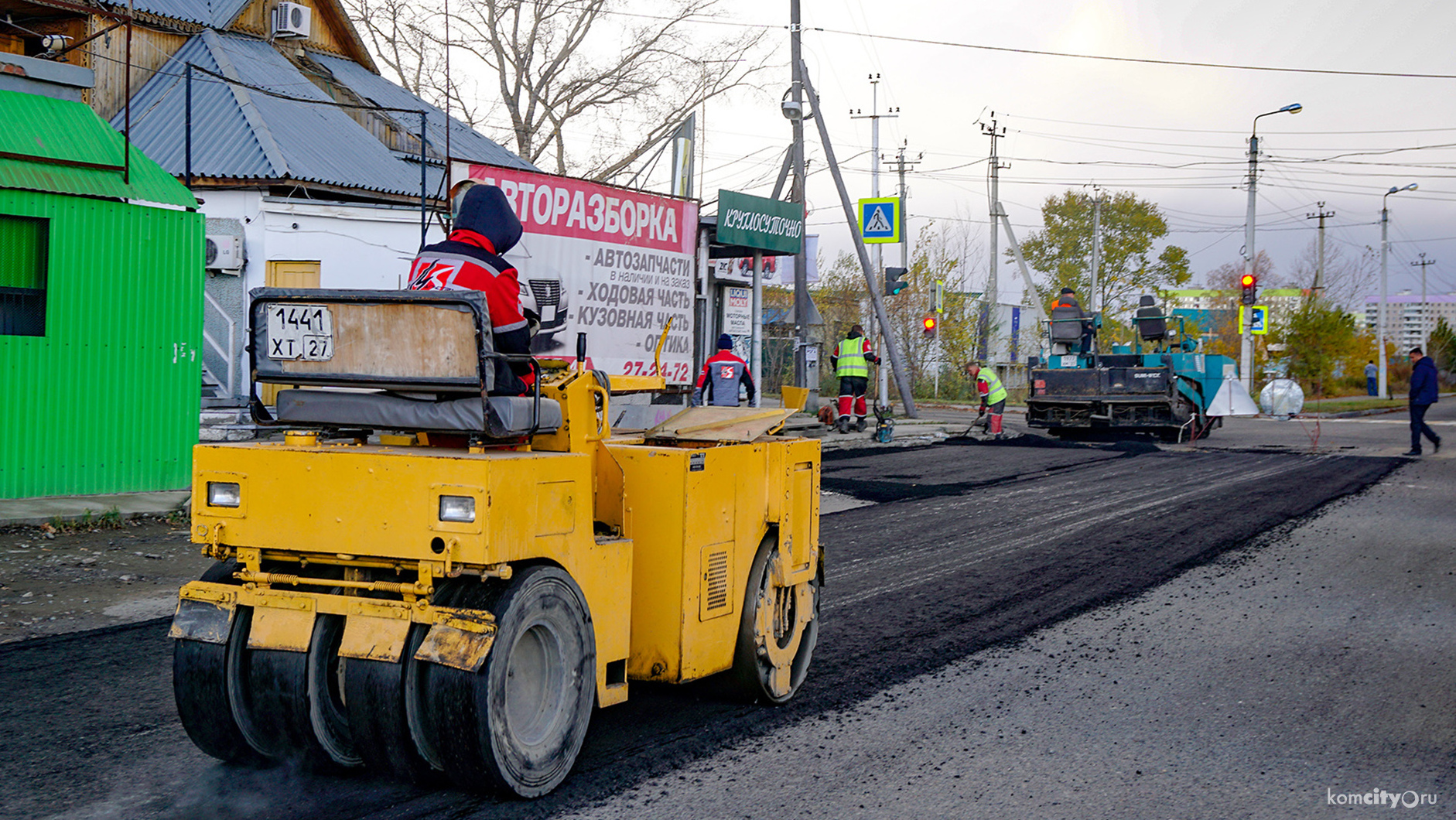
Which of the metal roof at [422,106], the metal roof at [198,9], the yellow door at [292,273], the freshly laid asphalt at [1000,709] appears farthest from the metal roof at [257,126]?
the freshly laid asphalt at [1000,709]

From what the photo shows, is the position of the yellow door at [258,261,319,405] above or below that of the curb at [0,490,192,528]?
above

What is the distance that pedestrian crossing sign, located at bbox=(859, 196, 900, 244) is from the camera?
81.3 feet

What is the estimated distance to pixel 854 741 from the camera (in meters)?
4.75

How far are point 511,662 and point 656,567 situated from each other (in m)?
0.86

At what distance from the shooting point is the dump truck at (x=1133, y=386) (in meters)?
22.1

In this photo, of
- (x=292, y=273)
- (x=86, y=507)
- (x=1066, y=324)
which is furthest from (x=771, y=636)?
(x=1066, y=324)

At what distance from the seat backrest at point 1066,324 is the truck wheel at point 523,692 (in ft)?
68.7

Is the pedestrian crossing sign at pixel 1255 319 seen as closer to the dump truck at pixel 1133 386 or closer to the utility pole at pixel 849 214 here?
the dump truck at pixel 1133 386

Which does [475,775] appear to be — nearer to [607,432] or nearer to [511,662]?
[511,662]

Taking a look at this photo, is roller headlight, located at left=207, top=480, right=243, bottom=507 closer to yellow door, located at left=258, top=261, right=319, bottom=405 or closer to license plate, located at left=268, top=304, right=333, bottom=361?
license plate, located at left=268, top=304, right=333, bottom=361

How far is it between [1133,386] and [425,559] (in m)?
20.7

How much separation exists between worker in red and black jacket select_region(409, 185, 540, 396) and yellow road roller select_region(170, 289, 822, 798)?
0.54ft

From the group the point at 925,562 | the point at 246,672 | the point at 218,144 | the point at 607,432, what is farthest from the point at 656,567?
the point at 218,144

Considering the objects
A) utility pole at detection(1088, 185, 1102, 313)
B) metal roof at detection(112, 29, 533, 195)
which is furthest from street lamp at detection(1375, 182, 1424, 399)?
metal roof at detection(112, 29, 533, 195)
